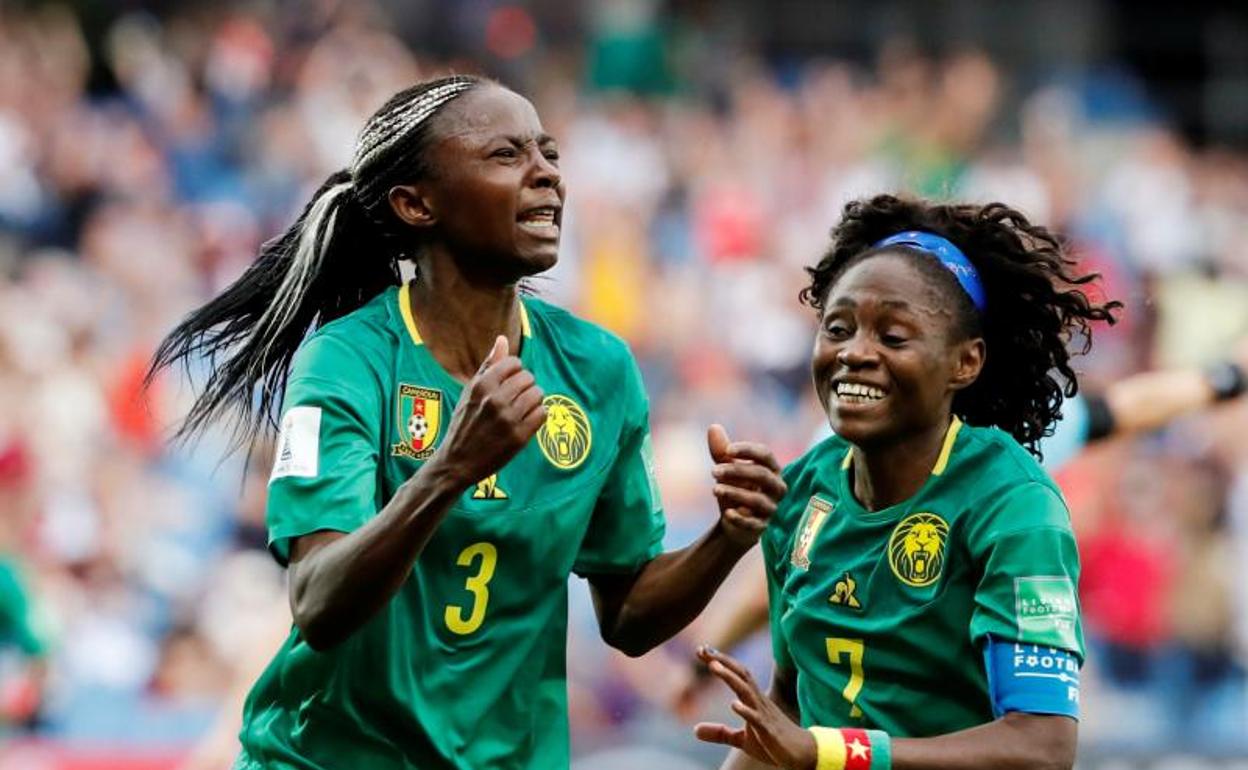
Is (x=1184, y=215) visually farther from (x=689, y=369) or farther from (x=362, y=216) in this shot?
(x=362, y=216)

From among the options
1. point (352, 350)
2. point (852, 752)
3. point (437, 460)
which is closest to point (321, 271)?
point (352, 350)

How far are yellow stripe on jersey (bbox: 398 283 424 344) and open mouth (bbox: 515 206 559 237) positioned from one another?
313 mm

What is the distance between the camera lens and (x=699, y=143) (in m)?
14.3

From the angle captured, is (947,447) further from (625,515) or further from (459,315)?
(459,315)

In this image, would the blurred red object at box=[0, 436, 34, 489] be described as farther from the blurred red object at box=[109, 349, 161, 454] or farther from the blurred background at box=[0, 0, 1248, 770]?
the blurred red object at box=[109, 349, 161, 454]

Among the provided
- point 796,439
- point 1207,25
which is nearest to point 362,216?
point 796,439

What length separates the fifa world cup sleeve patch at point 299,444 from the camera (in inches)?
165

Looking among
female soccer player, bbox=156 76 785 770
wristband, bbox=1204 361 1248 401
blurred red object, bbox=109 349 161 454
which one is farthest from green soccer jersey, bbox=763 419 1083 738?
blurred red object, bbox=109 349 161 454

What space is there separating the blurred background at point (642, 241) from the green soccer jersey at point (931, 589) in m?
4.06

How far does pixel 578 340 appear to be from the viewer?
4.70 metres

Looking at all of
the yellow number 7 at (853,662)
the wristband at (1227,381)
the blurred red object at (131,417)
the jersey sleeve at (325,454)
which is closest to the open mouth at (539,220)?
the jersey sleeve at (325,454)

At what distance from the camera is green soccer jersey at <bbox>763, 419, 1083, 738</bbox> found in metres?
4.16

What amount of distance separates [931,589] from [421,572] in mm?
1006

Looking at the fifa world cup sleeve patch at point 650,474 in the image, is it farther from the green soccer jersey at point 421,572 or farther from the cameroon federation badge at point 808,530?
the cameroon federation badge at point 808,530
